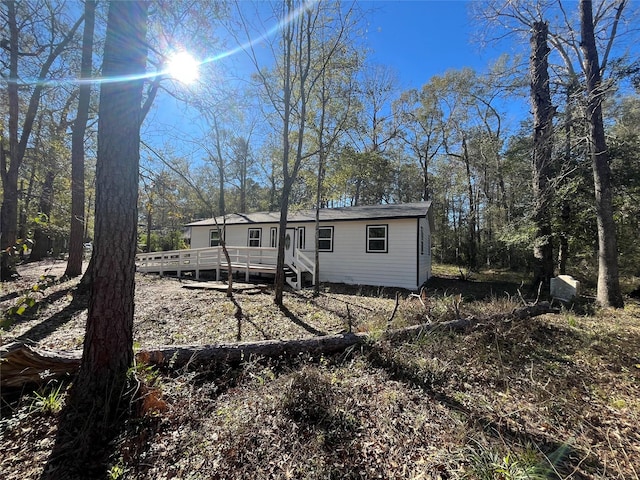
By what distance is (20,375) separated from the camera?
265cm

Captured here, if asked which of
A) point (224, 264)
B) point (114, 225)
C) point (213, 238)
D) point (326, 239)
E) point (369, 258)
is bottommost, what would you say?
point (224, 264)

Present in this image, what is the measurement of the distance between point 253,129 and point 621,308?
1244 cm

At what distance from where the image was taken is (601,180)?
7.30 m

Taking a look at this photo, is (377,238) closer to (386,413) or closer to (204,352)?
(204,352)

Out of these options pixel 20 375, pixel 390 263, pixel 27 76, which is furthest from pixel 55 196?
pixel 390 263

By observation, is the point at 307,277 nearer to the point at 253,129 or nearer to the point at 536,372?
the point at 253,129

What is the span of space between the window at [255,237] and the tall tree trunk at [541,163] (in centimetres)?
1164

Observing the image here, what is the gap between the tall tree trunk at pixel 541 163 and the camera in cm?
941

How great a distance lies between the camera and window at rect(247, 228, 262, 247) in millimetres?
14695

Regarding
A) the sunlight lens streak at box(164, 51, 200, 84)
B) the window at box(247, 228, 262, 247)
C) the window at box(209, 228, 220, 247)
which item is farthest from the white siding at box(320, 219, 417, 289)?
the sunlight lens streak at box(164, 51, 200, 84)

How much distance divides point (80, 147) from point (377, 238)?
1089 cm

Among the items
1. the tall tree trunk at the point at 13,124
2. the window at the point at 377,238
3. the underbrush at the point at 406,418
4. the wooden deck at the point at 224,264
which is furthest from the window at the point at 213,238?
the underbrush at the point at 406,418

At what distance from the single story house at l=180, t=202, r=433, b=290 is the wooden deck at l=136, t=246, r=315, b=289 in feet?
0.36

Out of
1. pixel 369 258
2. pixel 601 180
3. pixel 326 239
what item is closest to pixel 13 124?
pixel 326 239
